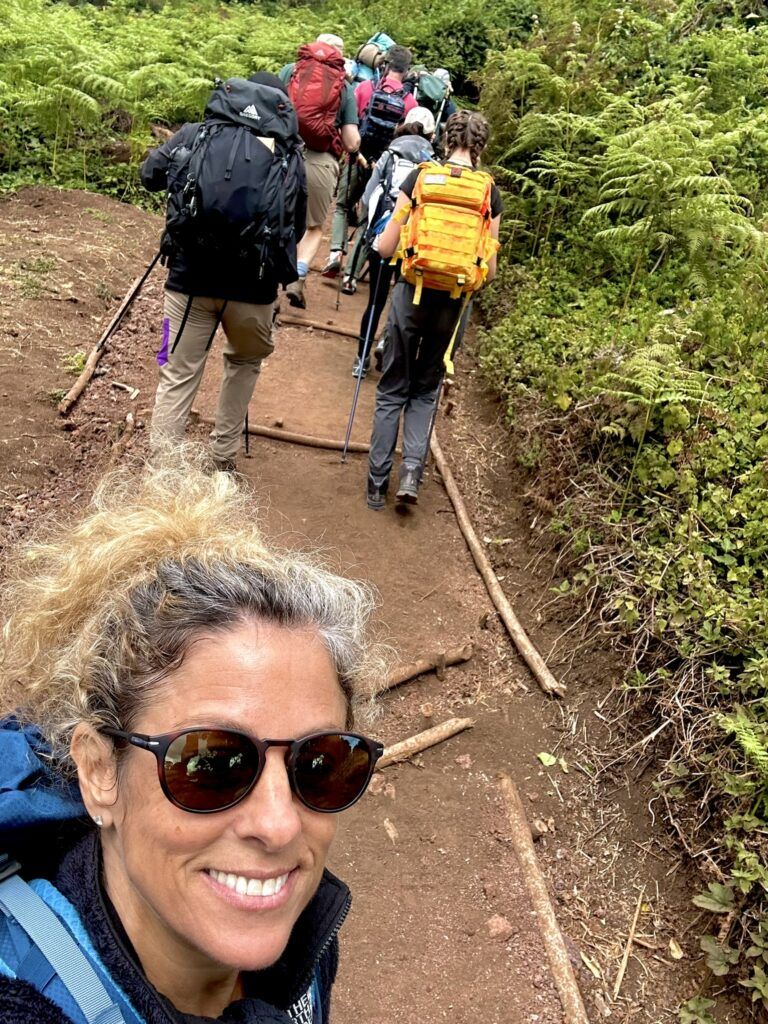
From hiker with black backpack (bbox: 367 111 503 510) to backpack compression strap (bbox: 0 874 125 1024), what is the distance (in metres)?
4.77

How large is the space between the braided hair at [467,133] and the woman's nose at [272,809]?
5.01 metres

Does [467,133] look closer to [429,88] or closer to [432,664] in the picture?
[432,664]

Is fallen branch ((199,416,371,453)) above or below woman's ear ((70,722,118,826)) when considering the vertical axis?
below

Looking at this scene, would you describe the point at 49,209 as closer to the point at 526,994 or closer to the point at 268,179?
the point at 268,179

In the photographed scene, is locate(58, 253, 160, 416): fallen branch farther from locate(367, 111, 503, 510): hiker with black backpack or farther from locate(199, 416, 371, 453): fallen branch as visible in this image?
locate(367, 111, 503, 510): hiker with black backpack

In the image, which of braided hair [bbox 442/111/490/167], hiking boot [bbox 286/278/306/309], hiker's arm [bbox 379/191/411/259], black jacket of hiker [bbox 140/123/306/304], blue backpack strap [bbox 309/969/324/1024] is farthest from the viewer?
hiking boot [bbox 286/278/306/309]

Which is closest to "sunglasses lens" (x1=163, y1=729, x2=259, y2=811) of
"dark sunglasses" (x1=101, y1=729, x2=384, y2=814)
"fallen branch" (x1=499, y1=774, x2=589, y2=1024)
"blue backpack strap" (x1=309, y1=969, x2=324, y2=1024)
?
"dark sunglasses" (x1=101, y1=729, x2=384, y2=814)

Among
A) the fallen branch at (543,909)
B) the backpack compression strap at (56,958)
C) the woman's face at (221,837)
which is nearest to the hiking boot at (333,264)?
the fallen branch at (543,909)

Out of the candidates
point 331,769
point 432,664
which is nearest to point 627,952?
point 432,664

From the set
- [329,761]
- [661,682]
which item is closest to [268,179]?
[661,682]

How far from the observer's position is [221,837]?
4.74ft

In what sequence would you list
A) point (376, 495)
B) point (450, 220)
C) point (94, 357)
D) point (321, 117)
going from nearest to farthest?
point (450, 220) → point (376, 495) → point (94, 357) → point (321, 117)

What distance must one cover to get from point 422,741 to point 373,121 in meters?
7.46

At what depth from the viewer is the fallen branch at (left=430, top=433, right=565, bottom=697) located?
5184mm
